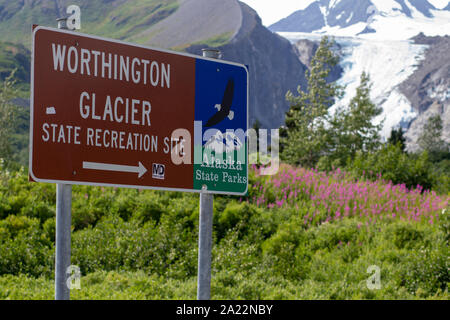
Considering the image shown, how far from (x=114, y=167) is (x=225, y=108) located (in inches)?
35.2

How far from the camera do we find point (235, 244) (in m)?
9.42

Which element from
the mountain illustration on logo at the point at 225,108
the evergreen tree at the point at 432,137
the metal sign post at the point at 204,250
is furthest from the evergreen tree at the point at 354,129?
the evergreen tree at the point at 432,137

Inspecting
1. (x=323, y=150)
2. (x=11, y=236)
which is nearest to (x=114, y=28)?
(x=323, y=150)

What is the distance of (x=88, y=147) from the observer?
2879 mm

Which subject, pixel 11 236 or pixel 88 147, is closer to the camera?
pixel 88 147

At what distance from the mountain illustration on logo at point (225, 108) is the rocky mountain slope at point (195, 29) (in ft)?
452

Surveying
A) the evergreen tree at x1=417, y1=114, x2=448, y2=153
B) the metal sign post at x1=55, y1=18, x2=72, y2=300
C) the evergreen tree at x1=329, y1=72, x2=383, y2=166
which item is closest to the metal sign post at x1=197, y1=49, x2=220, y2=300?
the metal sign post at x1=55, y1=18, x2=72, y2=300

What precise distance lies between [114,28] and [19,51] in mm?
28863

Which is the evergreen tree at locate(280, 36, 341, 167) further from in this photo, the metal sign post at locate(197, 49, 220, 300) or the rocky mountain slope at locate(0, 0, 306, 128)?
the rocky mountain slope at locate(0, 0, 306, 128)

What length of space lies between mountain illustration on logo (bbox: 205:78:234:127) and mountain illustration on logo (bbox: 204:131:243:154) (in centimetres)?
9

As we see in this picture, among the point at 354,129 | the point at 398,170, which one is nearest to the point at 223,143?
the point at 398,170

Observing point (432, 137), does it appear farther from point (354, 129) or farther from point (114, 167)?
point (114, 167)

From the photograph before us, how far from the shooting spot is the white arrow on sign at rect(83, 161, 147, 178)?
2.87 m
